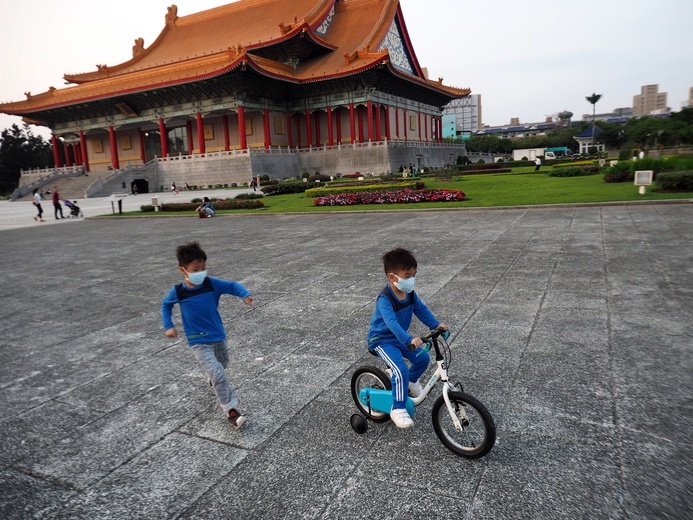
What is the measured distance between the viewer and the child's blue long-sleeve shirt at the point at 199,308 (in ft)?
10.7

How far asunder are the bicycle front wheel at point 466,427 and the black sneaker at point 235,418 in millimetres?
1285

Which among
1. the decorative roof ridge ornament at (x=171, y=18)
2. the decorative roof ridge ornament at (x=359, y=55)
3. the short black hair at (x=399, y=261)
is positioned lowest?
the short black hair at (x=399, y=261)

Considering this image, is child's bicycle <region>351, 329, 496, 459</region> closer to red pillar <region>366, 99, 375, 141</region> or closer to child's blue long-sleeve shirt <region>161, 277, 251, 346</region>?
child's blue long-sleeve shirt <region>161, 277, 251, 346</region>

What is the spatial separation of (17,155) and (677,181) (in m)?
68.7

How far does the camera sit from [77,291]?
7.55 m

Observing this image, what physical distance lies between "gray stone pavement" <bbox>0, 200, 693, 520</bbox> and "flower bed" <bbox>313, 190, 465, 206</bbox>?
9638 mm

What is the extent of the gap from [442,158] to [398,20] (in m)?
14.0

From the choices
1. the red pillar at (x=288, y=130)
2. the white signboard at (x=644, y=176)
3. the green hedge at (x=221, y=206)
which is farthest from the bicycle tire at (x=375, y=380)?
the red pillar at (x=288, y=130)

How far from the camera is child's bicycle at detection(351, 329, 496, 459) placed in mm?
2627

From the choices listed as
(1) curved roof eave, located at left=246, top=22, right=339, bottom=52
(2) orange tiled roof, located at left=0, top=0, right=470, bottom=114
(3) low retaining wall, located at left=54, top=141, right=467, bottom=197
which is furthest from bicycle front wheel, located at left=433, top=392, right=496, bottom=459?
(1) curved roof eave, located at left=246, top=22, right=339, bottom=52

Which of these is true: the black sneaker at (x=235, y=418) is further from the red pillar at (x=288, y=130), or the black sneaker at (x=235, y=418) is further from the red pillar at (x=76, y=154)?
the red pillar at (x=76, y=154)

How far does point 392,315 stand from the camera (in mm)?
2852

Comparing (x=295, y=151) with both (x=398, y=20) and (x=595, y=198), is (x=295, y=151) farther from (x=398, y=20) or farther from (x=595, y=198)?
(x=595, y=198)

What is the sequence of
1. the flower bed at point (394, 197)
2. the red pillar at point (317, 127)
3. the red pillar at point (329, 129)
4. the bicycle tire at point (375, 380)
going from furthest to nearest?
the red pillar at point (317, 127) → the red pillar at point (329, 129) → the flower bed at point (394, 197) → the bicycle tire at point (375, 380)
